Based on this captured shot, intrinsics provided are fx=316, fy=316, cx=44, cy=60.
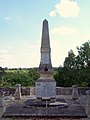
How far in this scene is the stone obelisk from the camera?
2244 cm

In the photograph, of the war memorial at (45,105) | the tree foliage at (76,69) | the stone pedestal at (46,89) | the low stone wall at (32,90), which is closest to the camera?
the war memorial at (45,105)

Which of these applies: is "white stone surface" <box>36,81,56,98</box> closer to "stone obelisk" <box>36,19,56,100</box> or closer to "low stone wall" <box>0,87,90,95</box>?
"stone obelisk" <box>36,19,56,100</box>

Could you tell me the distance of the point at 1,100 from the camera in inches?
623

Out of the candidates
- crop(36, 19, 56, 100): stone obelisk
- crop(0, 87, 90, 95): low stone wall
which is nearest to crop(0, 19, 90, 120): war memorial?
crop(36, 19, 56, 100): stone obelisk

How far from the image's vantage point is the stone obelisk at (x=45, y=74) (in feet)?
73.6

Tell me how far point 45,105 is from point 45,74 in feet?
11.0

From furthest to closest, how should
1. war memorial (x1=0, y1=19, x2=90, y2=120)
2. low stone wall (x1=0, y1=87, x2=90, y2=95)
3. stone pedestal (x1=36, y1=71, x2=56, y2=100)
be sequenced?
low stone wall (x1=0, y1=87, x2=90, y2=95) → stone pedestal (x1=36, y1=71, x2=56, y2=100) → war memorial (x1=0, y1=19, x2=90, y2=120)

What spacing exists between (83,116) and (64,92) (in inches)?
536

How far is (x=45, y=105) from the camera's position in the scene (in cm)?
1980

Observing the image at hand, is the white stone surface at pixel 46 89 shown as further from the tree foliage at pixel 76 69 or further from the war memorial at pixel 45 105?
the tree foliage at pixel 76 69

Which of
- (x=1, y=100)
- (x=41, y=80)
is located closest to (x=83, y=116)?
(x=1, y=100)

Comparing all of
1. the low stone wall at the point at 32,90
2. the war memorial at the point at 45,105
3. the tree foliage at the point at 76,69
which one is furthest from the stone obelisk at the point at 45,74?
the tree foliage at the point at 76,69

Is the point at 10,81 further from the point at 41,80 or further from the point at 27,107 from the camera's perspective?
the point at 27,107

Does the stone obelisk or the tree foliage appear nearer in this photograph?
the stone obelisk
